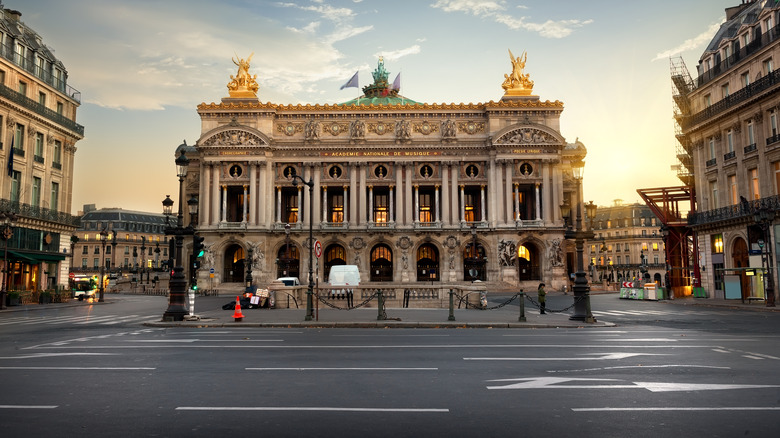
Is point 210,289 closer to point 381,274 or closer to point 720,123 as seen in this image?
point 381,274

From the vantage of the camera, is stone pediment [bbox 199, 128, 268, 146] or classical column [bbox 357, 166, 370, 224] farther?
classical column [bbox 357, 166, 370, 224]

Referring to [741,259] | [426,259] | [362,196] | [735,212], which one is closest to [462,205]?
[426,259]

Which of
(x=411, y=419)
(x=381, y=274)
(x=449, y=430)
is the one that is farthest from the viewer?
(x=381, y=274)

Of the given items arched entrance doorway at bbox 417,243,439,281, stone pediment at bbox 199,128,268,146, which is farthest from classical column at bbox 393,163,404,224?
stone pediment at bbox 199,128,268,146

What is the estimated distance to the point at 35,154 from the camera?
4709 cm

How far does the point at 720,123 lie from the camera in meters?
45.4

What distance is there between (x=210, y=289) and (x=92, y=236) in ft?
243

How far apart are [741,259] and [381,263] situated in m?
39.0

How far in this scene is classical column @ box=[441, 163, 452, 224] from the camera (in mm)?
69419

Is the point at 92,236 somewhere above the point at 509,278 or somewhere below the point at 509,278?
above

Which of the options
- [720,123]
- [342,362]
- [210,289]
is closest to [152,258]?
[210,289]

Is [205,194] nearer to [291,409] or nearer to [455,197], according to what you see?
[455,197]

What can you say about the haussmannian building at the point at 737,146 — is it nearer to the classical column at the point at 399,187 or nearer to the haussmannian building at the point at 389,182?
the haussmannian building at the point at 389,182

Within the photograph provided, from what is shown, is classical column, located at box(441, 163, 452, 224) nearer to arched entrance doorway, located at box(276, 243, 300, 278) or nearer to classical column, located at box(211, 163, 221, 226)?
arched entrance doorway, located at box(276, 243, 300, 278)
